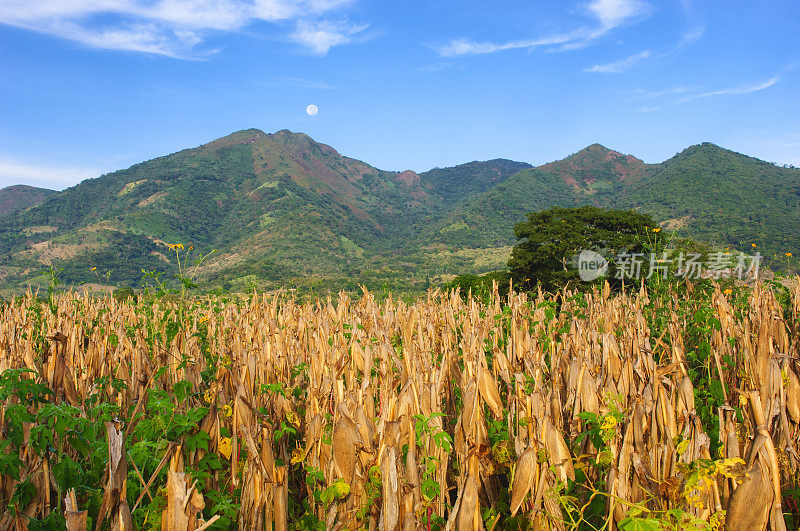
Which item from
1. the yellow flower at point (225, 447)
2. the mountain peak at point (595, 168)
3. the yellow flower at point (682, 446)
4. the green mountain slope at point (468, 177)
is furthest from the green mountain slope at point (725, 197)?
the yellow flower at point (225, 447)

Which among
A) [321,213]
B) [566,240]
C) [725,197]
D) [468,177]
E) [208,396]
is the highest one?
[468,177]

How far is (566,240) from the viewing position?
2050 centimetres

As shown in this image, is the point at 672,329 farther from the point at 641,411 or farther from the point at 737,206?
the point at 737,206

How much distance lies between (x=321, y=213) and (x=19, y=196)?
113m

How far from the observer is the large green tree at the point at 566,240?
20359 mm

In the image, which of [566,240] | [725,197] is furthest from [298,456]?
[725,197]

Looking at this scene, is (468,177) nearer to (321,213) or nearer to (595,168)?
(595,168)

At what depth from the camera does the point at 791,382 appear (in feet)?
6.05

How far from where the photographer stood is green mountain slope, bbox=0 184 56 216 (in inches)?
5295

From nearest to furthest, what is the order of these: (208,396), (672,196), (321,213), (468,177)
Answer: (208,396), (672,196), (321,213), (468,177)

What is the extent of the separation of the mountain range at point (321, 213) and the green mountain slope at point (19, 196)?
563mm

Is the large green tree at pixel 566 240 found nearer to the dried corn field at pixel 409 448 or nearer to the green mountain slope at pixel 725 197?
the dried corn field at pixel 409 448

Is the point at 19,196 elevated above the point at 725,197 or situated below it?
above

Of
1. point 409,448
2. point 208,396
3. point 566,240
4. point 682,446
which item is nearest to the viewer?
point 682,446
